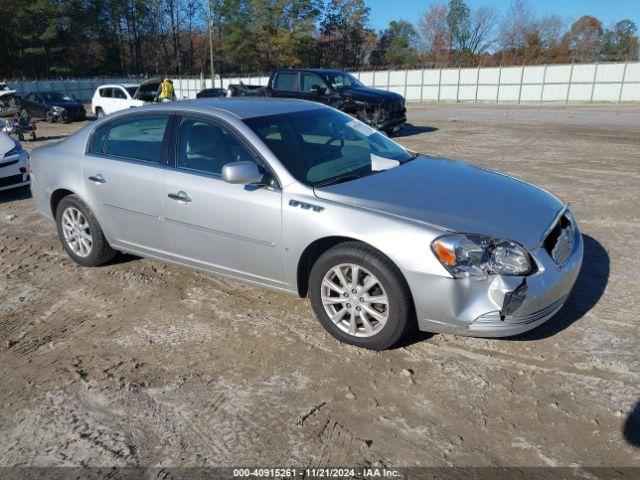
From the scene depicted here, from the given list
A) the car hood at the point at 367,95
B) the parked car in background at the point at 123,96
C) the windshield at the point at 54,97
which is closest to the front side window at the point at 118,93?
the parked car in background at the point at 123,96

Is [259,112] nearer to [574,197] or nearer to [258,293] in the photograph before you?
[258,293]

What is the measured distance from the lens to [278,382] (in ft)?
10.5

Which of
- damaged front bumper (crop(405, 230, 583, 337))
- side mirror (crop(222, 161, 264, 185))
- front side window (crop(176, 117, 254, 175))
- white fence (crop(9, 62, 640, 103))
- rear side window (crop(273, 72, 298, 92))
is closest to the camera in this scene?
damaged front bumper (crop(405, 230, 583, 337))

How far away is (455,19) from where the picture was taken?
243 ft

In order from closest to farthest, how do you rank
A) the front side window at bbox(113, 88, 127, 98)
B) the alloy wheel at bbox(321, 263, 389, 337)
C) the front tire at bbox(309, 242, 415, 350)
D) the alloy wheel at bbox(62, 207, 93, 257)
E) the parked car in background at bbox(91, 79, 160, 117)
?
the front tire at bbox(309, 242, 415, 350), the alloy wheel at bbox(321, 263, 389, 337), the alloy wheel at bbox(62, 207, 93, 257), the parked car in background at bbox(91, 79, 160, 117), the front side window at bbox(113, 88, 127, 98)

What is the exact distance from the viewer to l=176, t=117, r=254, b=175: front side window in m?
4.00

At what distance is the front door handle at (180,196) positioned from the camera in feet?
13.3

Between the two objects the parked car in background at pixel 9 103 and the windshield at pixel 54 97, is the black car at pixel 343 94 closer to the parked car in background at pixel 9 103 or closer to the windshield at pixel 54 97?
the windshield at pixel 54 97

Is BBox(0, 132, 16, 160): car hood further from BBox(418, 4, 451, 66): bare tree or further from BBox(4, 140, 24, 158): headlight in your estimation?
BBox(418, 4, 451, 66): bare tree

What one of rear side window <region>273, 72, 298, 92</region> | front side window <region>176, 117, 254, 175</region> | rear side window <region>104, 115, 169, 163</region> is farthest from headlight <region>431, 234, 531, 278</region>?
rear side window <region>273, 72, 298, 92</region>

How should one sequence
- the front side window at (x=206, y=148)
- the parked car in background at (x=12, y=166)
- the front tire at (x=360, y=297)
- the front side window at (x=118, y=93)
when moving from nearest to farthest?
the front tire at (x=360, y=297) < the front side window at (x=206, y=148) < the parked car in background at (x=12, y=166) < the front side window at (x=118, y=93)

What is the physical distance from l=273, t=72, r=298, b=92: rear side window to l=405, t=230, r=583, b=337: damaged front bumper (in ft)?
41.0

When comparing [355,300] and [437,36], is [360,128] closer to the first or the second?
[355,300]

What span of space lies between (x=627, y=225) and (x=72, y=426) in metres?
5.86
